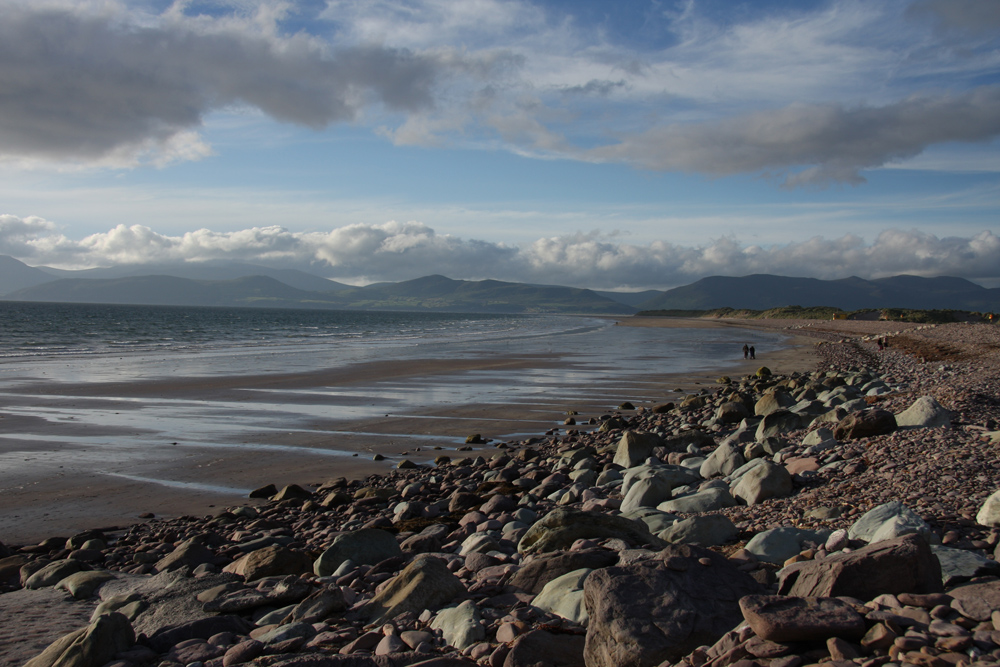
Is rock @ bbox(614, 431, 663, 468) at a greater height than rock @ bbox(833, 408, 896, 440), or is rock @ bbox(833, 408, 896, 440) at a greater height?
rock @ bbox(833, 408, 896, 440)

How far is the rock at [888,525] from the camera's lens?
367cm

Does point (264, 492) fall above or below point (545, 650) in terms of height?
below

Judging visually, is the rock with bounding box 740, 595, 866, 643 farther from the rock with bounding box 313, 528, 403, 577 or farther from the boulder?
the boulder

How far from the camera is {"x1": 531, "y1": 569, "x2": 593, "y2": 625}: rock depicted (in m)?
3.61

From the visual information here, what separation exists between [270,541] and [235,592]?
1.46 metres

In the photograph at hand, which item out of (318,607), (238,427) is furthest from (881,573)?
(238,427)

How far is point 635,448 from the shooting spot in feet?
28.8

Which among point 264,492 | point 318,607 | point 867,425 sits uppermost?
point 867,425

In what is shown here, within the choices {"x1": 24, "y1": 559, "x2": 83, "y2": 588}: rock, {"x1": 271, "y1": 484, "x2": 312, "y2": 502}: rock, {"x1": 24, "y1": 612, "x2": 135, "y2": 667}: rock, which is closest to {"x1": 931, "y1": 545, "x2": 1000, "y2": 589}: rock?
{"x1": 24, "y1": 612, "x2": 135, "y2": 667}: rock

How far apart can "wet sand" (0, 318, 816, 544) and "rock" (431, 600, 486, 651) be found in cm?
501

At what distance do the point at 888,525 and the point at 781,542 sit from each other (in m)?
0.63

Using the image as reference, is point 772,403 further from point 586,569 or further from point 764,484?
point 586,569

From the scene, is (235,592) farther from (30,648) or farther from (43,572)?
(43,572)

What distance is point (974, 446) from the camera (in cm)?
576
